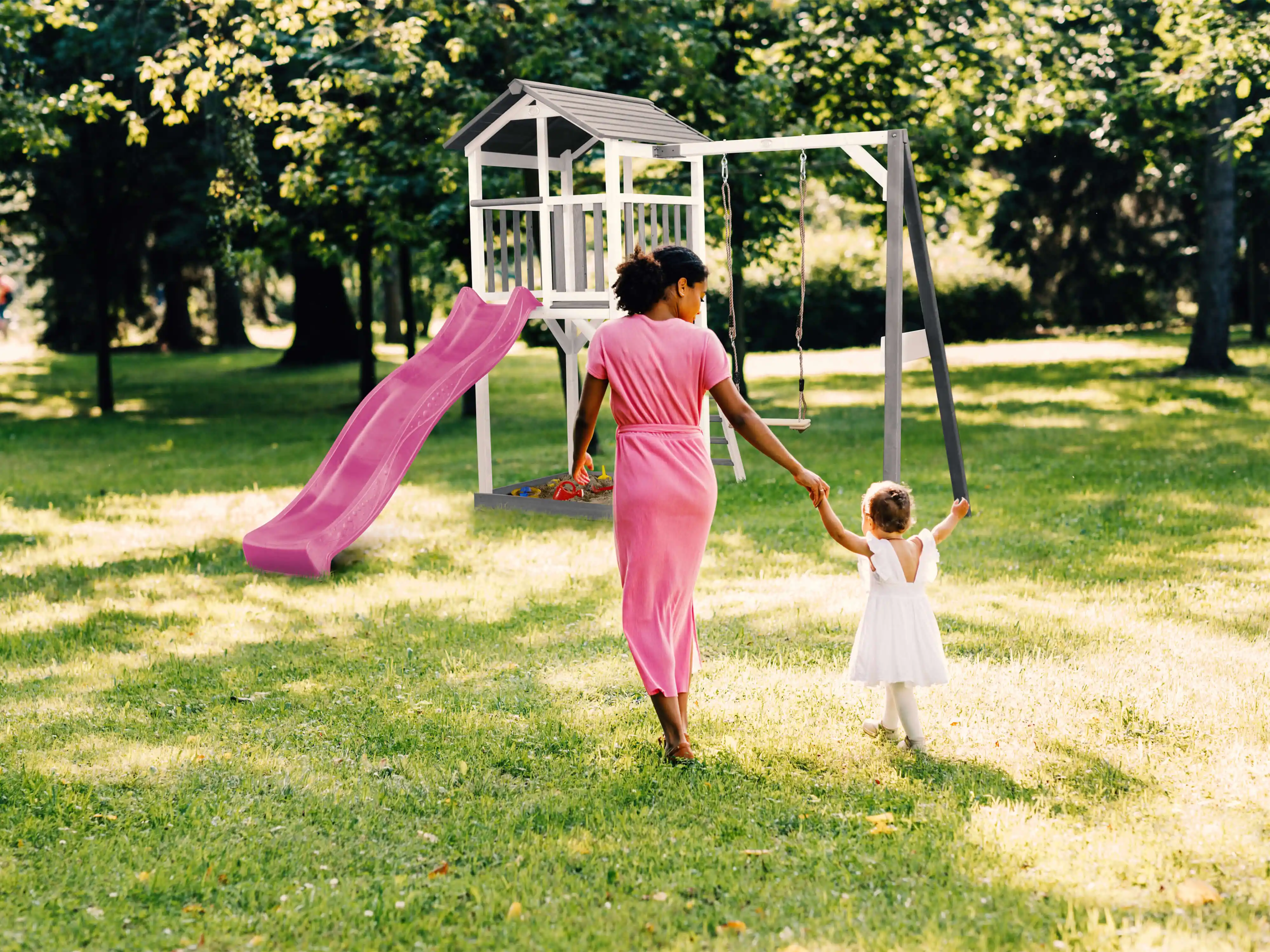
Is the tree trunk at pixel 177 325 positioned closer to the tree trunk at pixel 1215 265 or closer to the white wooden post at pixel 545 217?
the tree trunk at pixel 1215 265

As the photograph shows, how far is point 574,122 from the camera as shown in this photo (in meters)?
8.73

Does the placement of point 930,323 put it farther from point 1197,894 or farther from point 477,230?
point 477,230

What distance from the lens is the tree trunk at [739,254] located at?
1672 cm

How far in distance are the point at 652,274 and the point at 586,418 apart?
67 centimetres

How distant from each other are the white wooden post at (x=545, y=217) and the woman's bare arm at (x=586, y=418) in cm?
384

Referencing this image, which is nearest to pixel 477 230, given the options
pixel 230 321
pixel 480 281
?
pixel 480 281

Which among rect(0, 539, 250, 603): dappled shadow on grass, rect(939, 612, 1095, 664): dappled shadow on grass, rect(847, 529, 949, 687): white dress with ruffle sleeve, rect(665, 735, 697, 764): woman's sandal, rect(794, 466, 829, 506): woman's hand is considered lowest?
rect(665, 735, 697, 764): woman's sandal

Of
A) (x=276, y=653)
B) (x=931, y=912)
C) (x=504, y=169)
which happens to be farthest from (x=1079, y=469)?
(x=931, y=912)

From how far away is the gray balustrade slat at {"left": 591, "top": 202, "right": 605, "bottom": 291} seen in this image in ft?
29.2

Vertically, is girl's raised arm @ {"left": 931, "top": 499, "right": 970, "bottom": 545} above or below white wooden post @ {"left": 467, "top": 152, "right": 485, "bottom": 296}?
below

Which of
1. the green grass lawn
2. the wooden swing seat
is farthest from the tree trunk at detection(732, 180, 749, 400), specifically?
the wooden swing seat

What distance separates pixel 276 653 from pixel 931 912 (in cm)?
434

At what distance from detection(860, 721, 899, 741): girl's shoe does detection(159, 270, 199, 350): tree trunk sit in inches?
1385

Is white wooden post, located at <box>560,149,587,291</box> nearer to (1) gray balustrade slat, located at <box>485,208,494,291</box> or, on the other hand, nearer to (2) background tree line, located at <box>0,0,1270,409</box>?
(1) gray balustrade slat, located at <box>485,208,494,291</box>
